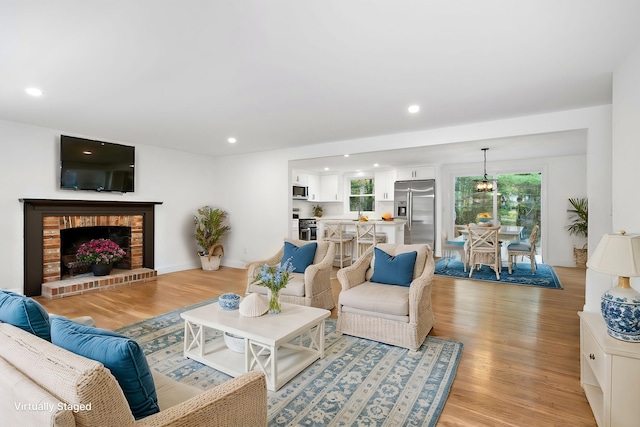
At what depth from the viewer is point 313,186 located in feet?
30.0

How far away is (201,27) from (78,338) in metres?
1.81

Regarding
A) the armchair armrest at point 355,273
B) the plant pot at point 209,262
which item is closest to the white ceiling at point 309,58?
the armchair armrest at point 355,273

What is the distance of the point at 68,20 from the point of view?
1933 mm

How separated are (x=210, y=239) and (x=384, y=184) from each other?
454cm

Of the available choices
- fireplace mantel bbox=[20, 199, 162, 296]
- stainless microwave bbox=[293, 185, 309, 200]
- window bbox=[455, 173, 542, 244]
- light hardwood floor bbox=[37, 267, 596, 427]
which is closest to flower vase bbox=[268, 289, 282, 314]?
light hardwood floor bbox=[37, 267, 596, 427]

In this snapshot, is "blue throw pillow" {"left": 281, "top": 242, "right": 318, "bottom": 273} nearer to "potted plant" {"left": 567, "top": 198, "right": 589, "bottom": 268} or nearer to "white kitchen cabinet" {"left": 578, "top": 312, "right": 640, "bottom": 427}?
"white kitchen cabinet" {"left": 578, "top": 312, "right": 640, "bottom": 427}

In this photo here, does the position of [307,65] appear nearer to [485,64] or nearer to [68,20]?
[485,64]

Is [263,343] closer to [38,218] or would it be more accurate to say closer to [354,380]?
[354,380]

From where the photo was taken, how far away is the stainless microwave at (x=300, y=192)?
845 centimetres

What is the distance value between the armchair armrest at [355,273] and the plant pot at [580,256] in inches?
212

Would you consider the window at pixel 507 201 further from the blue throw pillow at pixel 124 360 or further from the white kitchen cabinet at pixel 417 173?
the blue throw pillow at pixel 124 360

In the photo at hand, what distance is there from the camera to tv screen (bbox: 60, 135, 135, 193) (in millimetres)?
4730

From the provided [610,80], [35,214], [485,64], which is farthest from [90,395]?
[35,214]

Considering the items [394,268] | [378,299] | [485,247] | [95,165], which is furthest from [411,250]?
[95,165]
